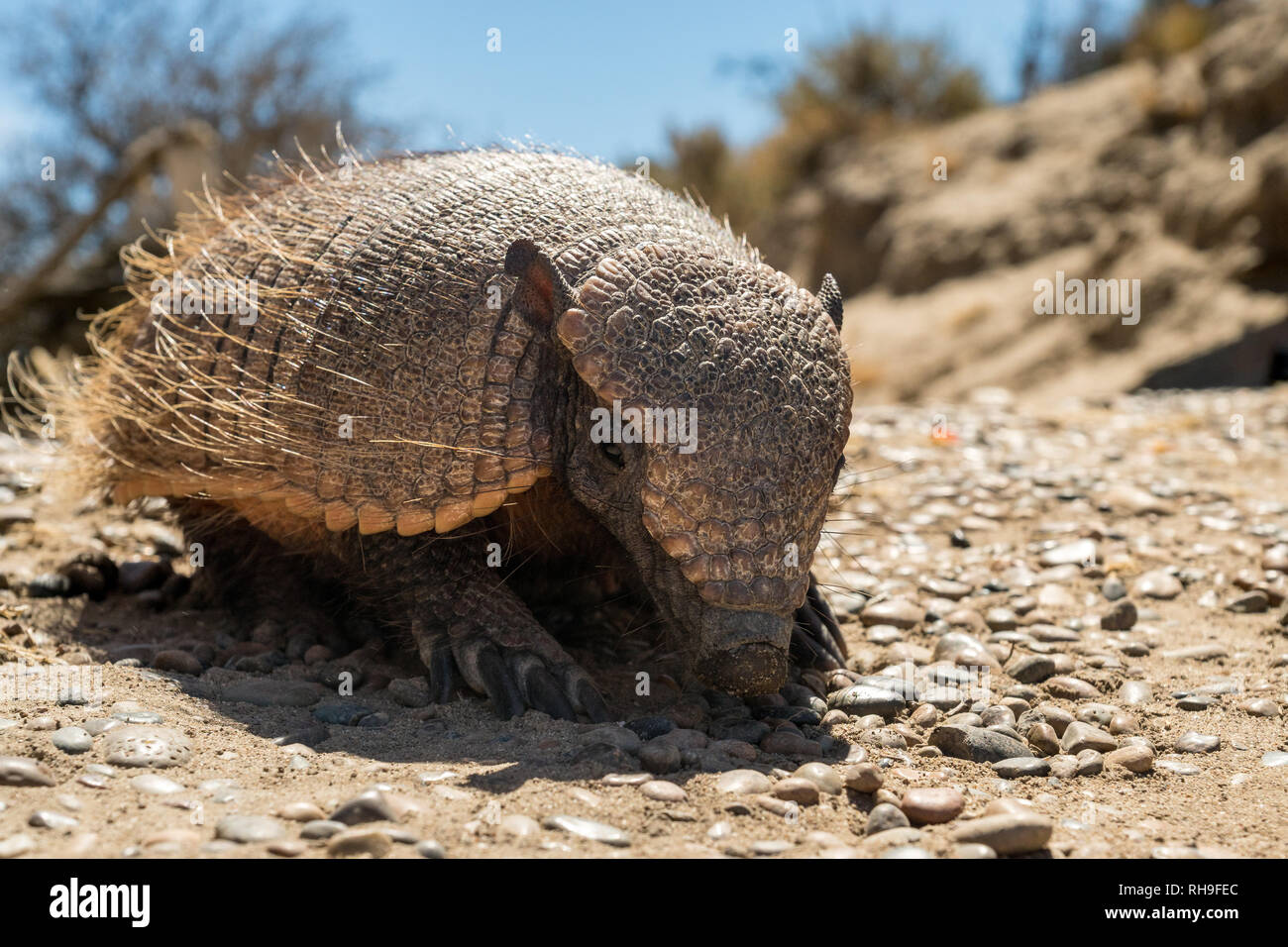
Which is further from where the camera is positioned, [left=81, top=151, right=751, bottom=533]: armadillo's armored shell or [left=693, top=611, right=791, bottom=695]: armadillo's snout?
[left=81, top=151, right=751, bottom=533]: armadillo's armored shell

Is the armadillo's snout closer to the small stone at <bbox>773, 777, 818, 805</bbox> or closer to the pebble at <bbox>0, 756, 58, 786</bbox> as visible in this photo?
the small stone at <bbox>773, 777, 818, 805</bbox>

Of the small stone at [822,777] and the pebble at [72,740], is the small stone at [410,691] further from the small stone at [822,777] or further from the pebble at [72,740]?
the small stone at [822,777]

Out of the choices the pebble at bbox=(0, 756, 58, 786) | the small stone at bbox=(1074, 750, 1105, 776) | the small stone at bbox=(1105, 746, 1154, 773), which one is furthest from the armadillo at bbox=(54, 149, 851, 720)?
the pebble at bbox=(0, 756, 58, 786)

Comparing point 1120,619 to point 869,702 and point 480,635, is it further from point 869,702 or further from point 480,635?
point 480,635
